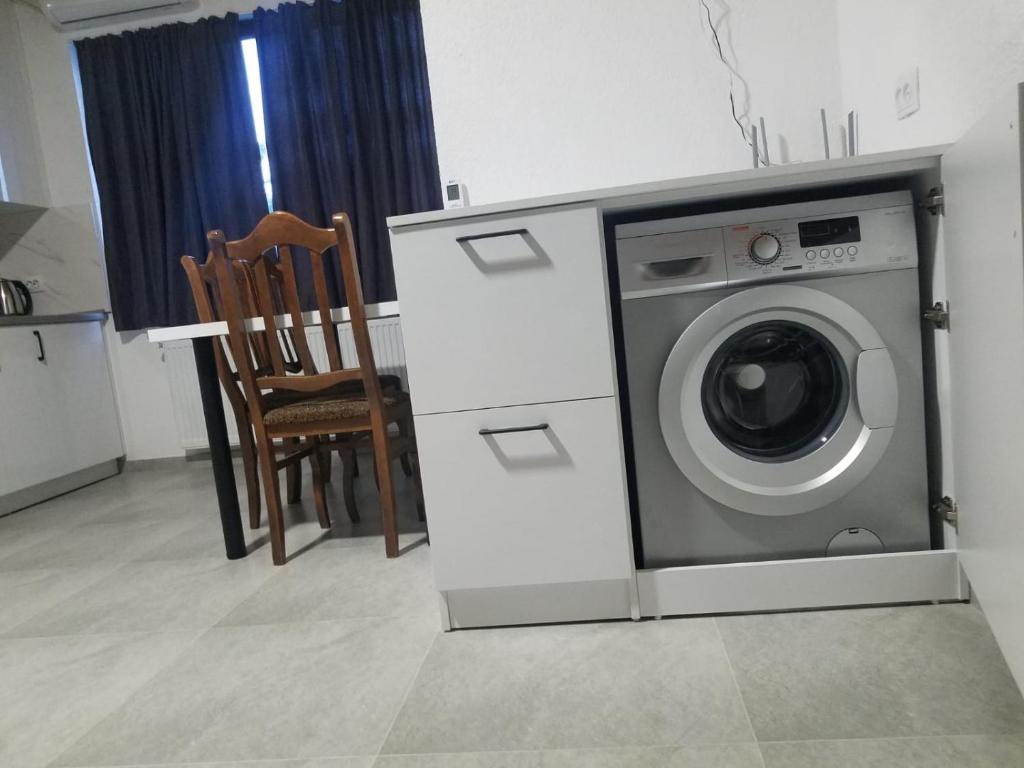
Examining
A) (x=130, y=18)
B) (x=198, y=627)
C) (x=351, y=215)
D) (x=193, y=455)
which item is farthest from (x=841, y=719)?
(x=130, y=18)

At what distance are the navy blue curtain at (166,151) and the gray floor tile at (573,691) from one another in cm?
294

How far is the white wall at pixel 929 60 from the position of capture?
1076 millimetres

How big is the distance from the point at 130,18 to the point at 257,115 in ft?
2.50

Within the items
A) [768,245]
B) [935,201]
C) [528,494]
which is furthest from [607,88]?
[528,494]

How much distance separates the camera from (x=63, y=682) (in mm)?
A: 1398

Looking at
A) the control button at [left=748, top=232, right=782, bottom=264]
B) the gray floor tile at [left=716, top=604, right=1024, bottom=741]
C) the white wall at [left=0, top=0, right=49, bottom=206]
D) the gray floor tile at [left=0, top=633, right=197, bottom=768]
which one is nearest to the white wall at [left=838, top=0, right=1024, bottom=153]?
the control button at [left=748, top=232, right=782, bottom=264]

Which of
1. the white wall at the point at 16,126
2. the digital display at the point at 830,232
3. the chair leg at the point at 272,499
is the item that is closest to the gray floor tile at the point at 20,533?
the chair leg at the point at 272,499

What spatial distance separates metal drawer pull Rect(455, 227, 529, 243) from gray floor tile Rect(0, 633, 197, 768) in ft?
3.61

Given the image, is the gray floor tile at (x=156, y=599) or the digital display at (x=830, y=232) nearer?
the digital display at (x=830, y=232)

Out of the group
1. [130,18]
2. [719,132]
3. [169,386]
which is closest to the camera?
[719,132]

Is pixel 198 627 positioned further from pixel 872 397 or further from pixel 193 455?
pixel 193 455

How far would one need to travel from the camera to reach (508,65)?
6.67 ft

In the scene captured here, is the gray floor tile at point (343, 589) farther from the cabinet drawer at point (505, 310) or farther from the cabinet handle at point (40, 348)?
the cabinet handle at point (40, 348)

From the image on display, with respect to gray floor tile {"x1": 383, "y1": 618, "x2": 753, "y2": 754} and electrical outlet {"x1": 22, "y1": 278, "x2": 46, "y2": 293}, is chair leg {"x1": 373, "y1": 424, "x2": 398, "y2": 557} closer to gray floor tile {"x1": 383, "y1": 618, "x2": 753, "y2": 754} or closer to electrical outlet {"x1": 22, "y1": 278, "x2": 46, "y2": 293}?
gray floor tile {"x1": 383, "y1": 618, "x2": 753, "y2": 754}
